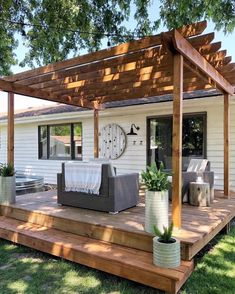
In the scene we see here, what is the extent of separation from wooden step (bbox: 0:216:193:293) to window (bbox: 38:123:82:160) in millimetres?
5107

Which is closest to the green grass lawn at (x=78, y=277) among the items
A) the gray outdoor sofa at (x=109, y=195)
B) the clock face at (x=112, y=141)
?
the gray outdoor sofa at (x=109, y=195)

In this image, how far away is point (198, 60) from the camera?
4.06 metres

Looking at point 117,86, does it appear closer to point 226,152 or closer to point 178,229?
point 226,152

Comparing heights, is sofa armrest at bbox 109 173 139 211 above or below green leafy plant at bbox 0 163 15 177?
below

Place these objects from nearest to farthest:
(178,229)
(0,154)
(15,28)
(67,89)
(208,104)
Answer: (178,229) < (67,89) < (208,104) < (15,28) < (0,154)

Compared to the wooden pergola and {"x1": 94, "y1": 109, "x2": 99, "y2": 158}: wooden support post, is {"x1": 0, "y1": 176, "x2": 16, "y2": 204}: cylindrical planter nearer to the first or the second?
the wooden pergola

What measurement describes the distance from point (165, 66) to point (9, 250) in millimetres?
3959

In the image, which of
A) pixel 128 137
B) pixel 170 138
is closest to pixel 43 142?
pixel 128 137

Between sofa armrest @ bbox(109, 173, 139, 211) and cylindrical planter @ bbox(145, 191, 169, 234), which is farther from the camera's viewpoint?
Result: sofa armrest @ bbox(109, 173, 139, 211)

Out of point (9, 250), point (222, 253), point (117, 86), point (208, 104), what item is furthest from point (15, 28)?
point (222, 253)

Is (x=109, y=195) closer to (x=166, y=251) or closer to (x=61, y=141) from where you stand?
(x=166, y=251)

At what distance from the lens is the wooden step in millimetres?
2893

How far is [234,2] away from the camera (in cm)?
587

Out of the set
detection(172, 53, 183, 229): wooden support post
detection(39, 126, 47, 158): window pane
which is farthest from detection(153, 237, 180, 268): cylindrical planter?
detection(39, 126, 47, 158): window pane
